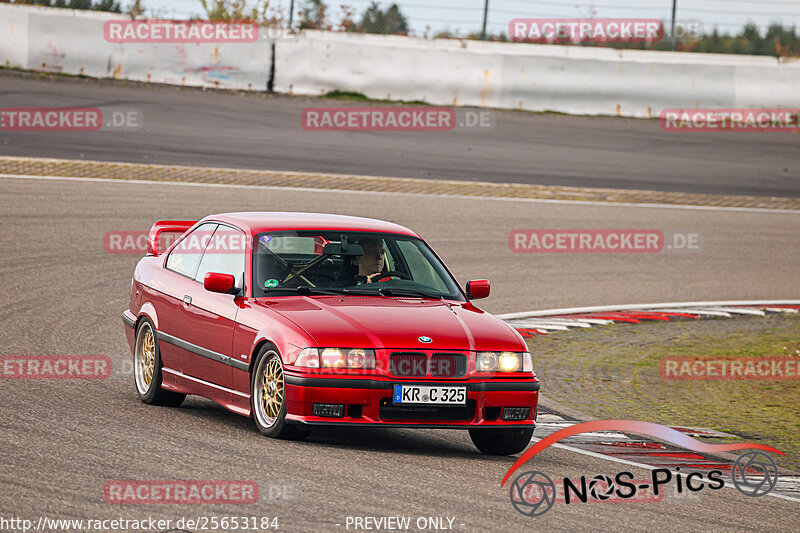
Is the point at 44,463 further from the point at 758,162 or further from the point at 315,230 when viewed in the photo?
the point at 758,162

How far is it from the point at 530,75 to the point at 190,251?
18.1 m

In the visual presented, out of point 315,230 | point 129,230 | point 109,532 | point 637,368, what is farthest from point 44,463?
point 129,230

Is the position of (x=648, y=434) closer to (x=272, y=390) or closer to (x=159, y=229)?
(x=272, y=390)

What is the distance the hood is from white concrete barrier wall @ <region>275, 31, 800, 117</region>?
17.9 meters

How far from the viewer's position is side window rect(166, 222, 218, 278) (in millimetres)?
9148

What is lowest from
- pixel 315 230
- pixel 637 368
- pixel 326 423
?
pixel 637 368

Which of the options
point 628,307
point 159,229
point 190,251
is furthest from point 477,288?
point 628,307

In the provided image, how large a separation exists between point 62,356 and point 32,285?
10.9ft

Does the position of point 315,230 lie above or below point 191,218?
above

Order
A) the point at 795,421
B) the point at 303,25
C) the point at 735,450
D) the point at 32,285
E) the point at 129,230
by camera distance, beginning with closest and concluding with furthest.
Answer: the point at 735,450 → the point at 795,421 → the point at 32,285 → the point at 129,230 → the point at 303,25

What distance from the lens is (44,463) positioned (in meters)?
6.60

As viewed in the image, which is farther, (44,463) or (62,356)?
(62,356)
